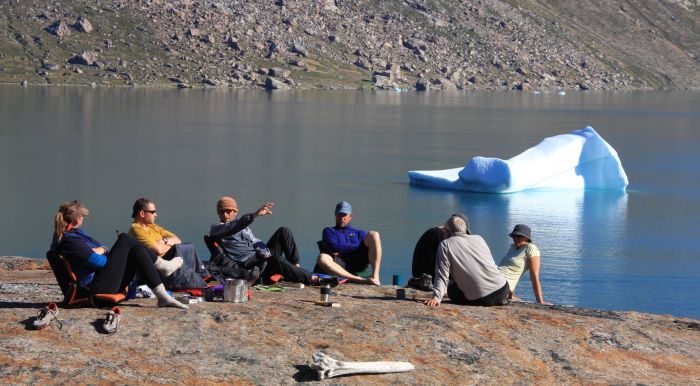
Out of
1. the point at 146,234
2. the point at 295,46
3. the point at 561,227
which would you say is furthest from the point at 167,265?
the point at 295,46

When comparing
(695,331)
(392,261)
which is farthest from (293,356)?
(392,261)

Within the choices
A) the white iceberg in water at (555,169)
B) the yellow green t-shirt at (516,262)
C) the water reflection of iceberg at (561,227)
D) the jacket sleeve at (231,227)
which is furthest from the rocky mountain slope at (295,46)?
the yellow green t-shirt at (516,262)

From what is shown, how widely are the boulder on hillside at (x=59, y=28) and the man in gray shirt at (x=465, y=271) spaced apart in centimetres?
13231

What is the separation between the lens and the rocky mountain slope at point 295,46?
132m

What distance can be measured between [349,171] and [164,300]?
108ft

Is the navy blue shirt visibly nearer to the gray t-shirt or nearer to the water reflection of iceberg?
the gray t-shirt

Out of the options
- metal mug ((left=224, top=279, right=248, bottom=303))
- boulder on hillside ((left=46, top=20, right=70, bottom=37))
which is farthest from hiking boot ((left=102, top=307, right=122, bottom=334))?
boulder on hillside ((left=46, top=20, right=70, bottom=37))

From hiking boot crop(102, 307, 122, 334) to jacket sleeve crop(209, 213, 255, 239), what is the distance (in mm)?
2957

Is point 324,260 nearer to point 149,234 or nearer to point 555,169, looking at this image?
Answer: point 149,234

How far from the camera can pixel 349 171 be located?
4266cm

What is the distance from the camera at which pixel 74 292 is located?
951 cm

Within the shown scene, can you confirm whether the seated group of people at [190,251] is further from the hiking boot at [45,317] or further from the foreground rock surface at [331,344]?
the hiking boot at [45,317]

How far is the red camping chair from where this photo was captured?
31.2 feet

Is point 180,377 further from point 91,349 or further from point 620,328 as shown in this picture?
point 620,328
